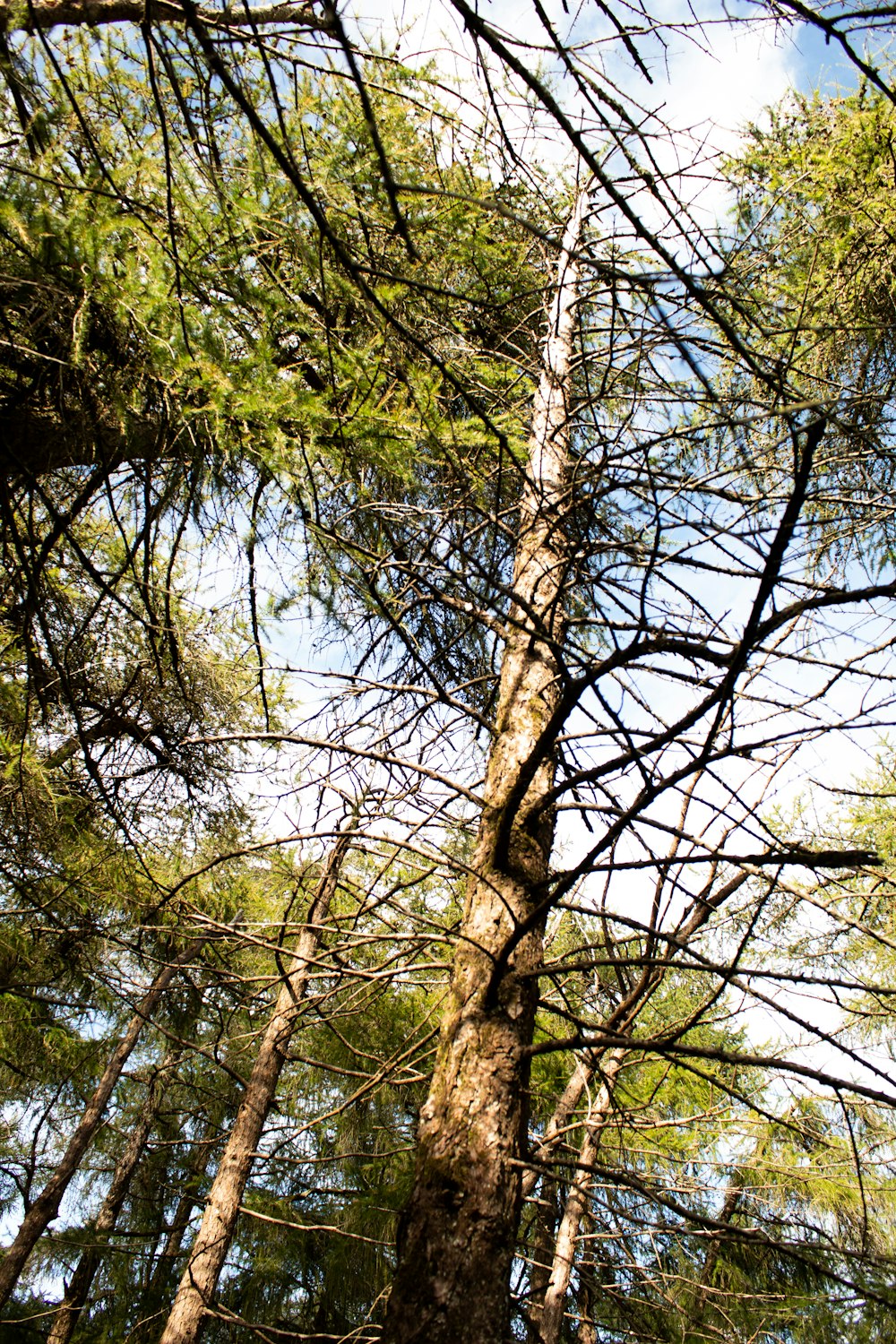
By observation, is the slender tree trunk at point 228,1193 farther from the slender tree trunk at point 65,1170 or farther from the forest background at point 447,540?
the slender tree trunk at point 65,1170

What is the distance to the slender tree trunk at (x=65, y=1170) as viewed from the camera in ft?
28.1

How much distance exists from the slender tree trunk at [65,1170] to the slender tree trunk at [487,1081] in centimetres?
623

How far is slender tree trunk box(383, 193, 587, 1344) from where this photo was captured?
72.3 inches

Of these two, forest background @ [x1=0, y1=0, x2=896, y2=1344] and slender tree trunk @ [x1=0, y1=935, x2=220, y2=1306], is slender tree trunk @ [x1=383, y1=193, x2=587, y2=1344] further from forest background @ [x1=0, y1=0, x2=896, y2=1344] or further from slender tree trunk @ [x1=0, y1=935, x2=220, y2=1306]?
slender tree trunk @ [x1=0, y1=935, x2=220, y2=1306]

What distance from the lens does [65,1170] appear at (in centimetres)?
943

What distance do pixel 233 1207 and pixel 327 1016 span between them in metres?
3.87

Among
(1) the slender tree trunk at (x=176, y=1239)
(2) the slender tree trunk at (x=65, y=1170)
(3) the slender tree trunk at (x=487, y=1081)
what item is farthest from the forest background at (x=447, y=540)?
(1) the slender tree trunk at (x=176, y=1239)

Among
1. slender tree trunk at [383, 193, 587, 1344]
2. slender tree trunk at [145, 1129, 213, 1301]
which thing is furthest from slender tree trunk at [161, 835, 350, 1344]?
slender tree trunk at [145, 1129, 213, 1301]

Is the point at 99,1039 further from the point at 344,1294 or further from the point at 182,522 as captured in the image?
the point at 182,522

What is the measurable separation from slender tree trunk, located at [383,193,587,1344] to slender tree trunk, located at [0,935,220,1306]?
20.4 feet

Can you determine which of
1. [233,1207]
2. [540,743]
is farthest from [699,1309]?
[540,743]

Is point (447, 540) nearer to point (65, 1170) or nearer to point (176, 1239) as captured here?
point (65, 1170)

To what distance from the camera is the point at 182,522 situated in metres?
2.68

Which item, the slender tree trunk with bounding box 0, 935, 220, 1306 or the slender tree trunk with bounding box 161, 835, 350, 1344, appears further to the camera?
the slender tree trunk with bounding box 0, 935, 220, 1306
